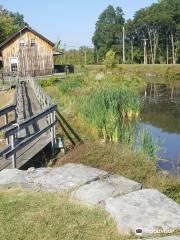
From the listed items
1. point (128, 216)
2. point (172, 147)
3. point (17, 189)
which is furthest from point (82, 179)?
point (172, 147)

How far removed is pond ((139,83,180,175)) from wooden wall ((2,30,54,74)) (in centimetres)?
1748

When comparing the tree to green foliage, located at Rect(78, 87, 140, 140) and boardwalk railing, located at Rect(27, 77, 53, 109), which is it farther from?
green foliage, located at Rect(78, 87, 140, 140)

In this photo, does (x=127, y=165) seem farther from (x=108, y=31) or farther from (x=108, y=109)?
(x=108, y=31)

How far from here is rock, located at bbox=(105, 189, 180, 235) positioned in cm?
470

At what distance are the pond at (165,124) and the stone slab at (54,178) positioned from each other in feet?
12.4

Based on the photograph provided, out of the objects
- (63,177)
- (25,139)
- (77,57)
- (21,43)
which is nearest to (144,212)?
(63,177)

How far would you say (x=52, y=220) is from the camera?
5.16 m

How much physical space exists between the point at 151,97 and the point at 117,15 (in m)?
61.8

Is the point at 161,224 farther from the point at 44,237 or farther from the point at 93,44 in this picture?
the point at 93,44

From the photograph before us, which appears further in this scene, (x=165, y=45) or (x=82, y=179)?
(x=165, y=45)

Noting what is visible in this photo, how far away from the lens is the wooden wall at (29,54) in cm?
4888

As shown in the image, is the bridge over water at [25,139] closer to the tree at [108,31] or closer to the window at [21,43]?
the window at [21,43]

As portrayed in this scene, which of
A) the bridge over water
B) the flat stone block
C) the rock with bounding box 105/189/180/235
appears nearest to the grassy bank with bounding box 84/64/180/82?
the bridge over water

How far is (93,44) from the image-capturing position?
91.7m
